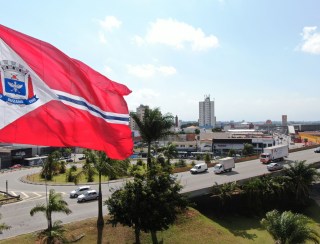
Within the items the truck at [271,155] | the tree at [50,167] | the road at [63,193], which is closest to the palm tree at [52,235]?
the road at [63,193]

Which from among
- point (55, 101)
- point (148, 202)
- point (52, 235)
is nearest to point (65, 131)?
point (55, 101)

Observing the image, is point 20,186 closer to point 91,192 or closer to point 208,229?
point 91,192

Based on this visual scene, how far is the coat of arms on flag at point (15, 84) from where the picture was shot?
28.7 ft

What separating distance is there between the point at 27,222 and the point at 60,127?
21495 millimetres

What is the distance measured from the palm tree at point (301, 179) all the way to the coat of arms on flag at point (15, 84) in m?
36.6

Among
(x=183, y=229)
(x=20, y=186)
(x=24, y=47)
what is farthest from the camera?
(x=20, y=186)

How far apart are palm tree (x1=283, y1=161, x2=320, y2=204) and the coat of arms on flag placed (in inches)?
1441

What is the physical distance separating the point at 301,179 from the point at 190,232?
18371mm

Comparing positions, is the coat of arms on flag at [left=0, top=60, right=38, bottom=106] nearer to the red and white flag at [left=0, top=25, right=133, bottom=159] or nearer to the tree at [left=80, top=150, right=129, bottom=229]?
the red and white flag at [left=0, top=25, right=133, bottom=159]

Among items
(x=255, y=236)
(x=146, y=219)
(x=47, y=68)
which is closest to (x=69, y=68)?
(x=47, y=68)

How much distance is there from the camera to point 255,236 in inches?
1176

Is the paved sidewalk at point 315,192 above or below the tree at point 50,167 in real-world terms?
below

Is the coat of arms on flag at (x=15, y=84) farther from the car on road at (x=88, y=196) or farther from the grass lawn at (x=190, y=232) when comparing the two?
the car on road at (x=88, y=196)

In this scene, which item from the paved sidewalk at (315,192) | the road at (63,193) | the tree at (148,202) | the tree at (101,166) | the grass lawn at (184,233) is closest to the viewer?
the tree at (148,202)
